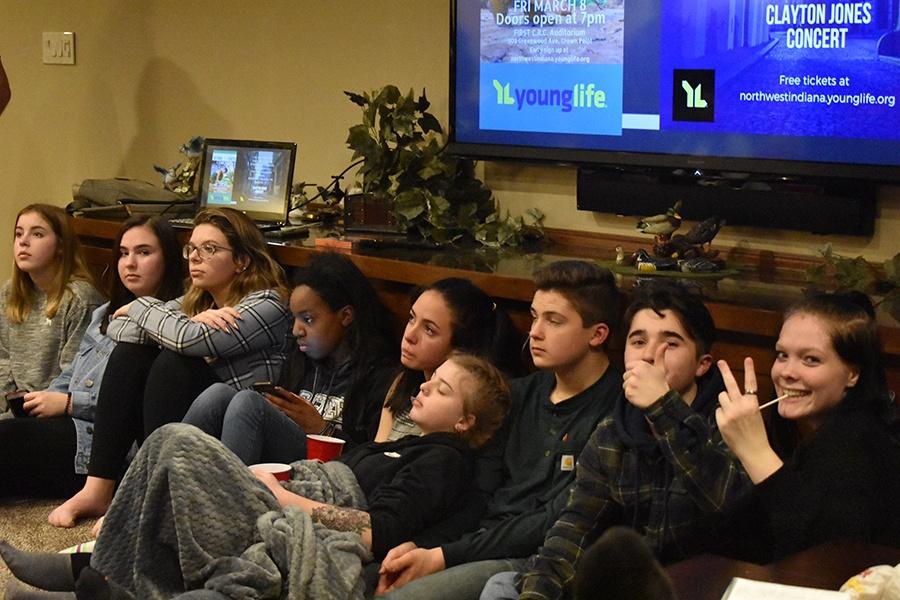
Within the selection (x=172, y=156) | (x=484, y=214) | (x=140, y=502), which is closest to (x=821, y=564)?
(x=140, y=502)

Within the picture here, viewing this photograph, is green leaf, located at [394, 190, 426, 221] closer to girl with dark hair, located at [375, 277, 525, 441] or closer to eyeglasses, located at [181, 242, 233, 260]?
eyeglasses, located at [181, 242, 233, 260]

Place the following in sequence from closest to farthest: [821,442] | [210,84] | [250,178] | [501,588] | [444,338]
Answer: [821,442], [501,588], [444,338], [250,178], [210,84]

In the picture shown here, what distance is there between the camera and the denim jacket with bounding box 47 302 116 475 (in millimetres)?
3393

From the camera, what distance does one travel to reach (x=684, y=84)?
3.09 meters

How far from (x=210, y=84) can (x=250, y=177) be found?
72 cm

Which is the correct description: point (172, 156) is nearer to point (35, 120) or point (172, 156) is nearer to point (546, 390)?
point (35, 120)

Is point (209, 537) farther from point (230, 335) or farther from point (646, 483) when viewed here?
point (230, 335)

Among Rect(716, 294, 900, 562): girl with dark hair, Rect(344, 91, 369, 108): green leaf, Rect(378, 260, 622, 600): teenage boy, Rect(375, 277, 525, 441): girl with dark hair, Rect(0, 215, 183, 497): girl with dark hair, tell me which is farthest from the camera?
Rect(344, 91, 369, 108): green leaf

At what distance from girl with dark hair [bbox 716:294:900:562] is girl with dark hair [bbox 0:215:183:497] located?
1.94 meters

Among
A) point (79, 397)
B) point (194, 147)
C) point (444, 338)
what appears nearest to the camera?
point (444, 338)

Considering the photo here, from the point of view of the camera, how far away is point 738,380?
2533 mm

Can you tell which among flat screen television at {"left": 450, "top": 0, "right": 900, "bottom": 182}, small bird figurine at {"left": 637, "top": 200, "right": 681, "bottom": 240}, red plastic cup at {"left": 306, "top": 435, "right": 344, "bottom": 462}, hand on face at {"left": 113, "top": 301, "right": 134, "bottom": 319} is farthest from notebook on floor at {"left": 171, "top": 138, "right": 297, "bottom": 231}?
small bird figurine at {"left": 637, "top": 200, "right": 681, "bottom": 240}

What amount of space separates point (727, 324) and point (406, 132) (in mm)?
1384

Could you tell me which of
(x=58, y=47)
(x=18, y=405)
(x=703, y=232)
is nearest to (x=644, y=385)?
(x=703, y=232)
